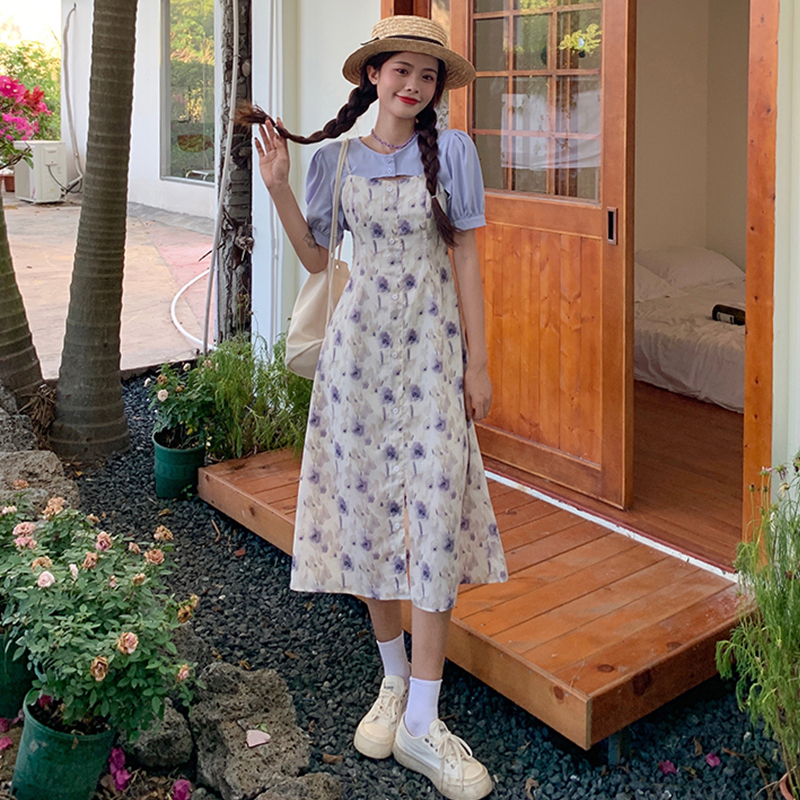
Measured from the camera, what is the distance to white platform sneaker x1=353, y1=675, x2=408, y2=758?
A: 2891 millimetres

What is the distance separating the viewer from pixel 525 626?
3.09 metres

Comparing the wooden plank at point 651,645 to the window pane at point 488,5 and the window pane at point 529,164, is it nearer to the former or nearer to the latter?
the window pane at point 529,164

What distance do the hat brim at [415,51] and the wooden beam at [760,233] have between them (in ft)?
2.76

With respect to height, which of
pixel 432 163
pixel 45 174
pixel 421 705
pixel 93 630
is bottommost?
pixel 421 705

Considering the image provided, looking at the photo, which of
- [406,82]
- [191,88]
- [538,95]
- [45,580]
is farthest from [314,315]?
[191,88]

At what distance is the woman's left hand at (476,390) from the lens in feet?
8.99

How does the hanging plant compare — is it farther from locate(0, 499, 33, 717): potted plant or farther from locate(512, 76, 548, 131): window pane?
locate(0, 499, 33, 717): potted plant

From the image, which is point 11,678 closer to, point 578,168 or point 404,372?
point 404,372

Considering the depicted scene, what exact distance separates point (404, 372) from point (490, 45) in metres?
1.96

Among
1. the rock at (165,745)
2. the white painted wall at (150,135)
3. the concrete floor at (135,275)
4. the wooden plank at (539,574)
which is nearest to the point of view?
the rock at (165,745)

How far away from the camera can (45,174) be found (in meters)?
14.6

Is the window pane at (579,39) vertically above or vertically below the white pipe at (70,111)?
below

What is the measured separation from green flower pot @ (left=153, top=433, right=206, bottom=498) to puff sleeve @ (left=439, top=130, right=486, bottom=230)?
7.96 feet

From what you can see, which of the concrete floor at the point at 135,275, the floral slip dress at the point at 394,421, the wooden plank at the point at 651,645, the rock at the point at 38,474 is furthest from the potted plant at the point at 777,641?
the concrete floor at the point at 135,275
